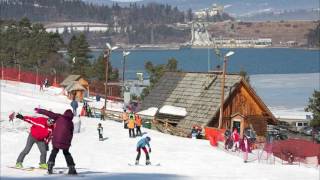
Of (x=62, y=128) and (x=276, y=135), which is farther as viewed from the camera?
(x=276, y=135)

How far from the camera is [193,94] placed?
34500mm

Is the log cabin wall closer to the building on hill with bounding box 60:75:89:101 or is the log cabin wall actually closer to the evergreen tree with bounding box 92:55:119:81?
the building on hill with bounding box 60:75:89:101

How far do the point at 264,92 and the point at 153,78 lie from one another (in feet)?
97.9

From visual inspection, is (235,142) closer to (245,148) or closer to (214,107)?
(245,148)

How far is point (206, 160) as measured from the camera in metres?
19.5

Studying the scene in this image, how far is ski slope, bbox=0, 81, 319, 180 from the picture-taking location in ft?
47.2

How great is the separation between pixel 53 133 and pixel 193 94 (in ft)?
75.5

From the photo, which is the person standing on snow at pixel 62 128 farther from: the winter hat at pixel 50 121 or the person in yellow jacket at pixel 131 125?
the person in yellow jacket at pixel 131 125

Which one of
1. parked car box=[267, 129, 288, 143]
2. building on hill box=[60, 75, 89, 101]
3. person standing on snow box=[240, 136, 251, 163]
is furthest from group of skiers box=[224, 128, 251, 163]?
building on hill box=[60, 75, 89, 101]

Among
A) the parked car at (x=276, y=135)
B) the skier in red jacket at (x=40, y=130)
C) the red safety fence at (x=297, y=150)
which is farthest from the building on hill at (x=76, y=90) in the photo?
the skier in red jacket at (x=40, y=130)

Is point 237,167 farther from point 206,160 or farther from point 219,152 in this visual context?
point 219,152

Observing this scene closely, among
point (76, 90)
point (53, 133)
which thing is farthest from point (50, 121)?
point (76, 90)

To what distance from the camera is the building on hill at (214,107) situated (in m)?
32.2

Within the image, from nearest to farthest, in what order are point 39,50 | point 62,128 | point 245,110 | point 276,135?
1. point 62,128
2. point 276,135
3. point 245,110
4. point 39,50
